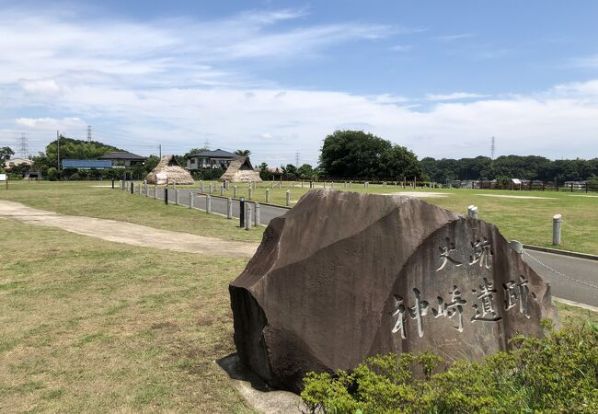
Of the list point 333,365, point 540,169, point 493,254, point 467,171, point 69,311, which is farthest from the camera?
A: point 467,171

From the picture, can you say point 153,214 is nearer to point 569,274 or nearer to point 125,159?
point 569,274

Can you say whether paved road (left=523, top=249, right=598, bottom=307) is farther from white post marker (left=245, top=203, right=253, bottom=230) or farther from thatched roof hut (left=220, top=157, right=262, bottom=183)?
thatched roof hut (left=220, top=157, right=262, bottom=183)

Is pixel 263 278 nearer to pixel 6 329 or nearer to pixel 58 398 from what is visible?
pixel 58 398

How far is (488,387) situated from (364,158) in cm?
8348

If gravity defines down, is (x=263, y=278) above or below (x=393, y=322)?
above

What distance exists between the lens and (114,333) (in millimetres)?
7031

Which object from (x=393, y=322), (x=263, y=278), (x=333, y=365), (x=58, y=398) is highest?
(x=263, y=278)

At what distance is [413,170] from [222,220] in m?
64.0

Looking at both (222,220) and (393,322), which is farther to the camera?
(222,220)

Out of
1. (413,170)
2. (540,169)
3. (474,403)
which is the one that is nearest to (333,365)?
(474,403)

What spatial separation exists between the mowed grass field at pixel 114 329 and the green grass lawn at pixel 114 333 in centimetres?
1

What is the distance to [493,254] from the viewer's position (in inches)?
238

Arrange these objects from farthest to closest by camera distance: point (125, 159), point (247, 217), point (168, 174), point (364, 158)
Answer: point (125, 159) < point (364, 158) < point (168, 174) < point (247, 217)

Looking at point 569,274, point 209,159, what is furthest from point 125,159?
point 569,274
